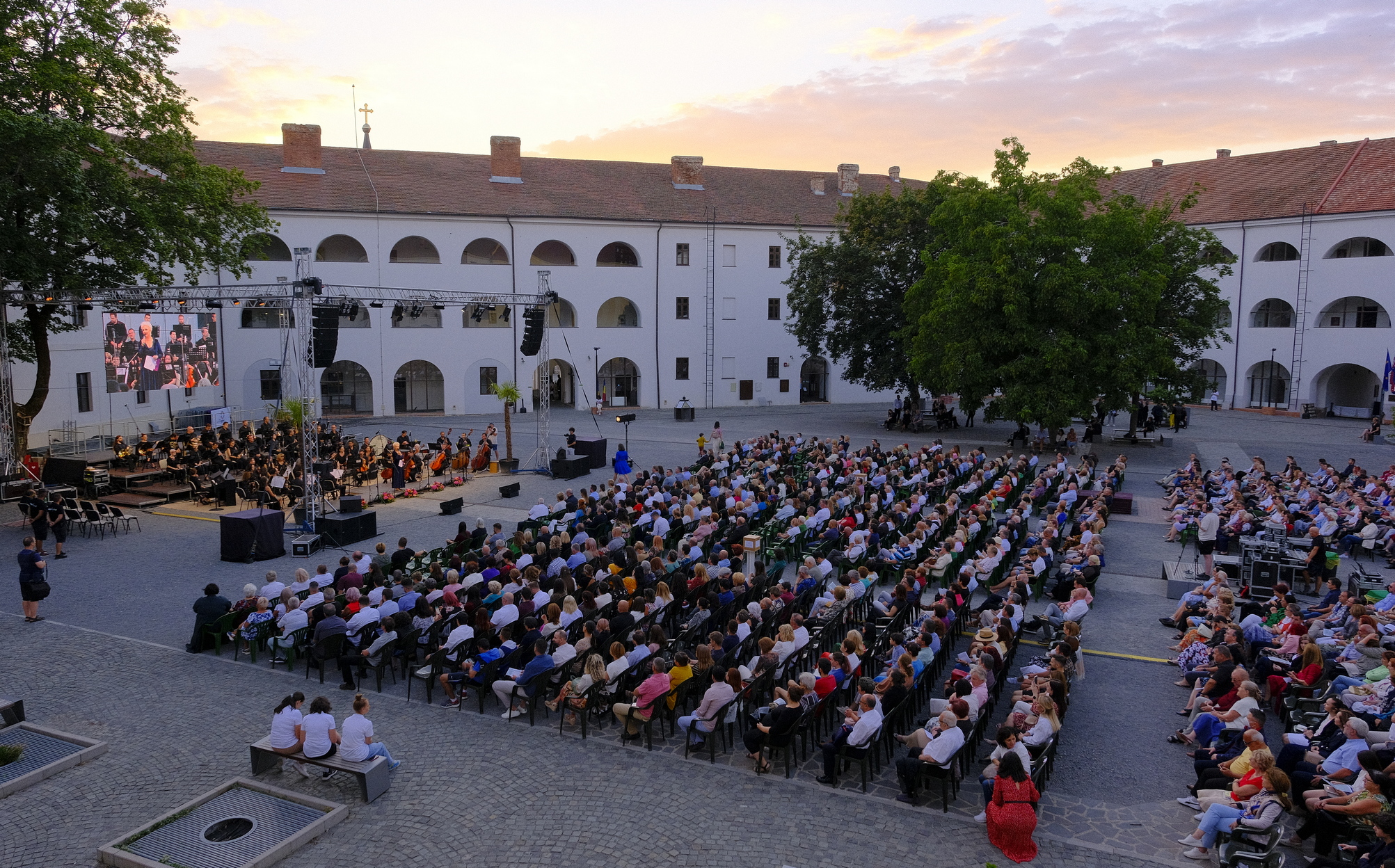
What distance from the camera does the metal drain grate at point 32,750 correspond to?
805 cm

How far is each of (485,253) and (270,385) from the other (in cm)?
1134

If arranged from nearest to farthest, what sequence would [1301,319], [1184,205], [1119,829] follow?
[1119,829] → [1184,205] → [1301,319]

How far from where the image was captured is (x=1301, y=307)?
131ft

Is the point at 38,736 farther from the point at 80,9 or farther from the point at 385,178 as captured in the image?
the point at 385,178

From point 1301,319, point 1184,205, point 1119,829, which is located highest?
point 1184,205

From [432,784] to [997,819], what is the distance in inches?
195

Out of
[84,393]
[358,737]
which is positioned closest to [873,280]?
[84,393]

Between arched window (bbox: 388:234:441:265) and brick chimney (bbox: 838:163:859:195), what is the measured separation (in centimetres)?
2192

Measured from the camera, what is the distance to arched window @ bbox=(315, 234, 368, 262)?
39.1 meters

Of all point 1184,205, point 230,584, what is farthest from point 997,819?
point 1184,205

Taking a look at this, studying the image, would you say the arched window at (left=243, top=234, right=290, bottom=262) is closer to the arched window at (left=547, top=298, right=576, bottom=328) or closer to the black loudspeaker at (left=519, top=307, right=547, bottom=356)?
the arched window at (left=547, top=298, right=576, bottom=328)

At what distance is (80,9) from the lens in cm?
2073

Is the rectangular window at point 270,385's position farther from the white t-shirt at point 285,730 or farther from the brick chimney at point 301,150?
the white t-shirt at point 285,730

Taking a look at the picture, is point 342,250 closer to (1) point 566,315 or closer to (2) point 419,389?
(2) point 419,389
